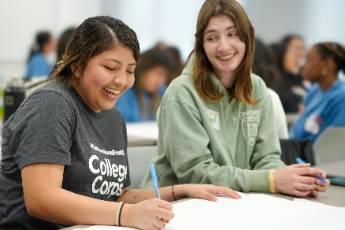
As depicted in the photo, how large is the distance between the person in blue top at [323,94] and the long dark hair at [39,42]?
3126 mm

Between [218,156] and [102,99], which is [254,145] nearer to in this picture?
[218,156]

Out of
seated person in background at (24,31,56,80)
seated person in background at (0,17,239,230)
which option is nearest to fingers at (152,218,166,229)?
seated person in background at (0,17,239,230)

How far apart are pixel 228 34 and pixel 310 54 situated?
5.55 ft

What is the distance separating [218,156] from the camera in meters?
1.67

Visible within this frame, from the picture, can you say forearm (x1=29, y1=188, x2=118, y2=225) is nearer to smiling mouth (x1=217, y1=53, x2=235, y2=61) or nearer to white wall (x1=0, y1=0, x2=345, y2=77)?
smiling mouth (x1=217, y1=53, x2=235, y2=61)

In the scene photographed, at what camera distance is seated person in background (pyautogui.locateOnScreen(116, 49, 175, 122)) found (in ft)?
11.4

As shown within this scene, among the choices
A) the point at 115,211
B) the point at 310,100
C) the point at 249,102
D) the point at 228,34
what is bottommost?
the point at 310,100

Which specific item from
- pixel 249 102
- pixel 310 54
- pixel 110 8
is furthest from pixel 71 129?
pixel 110 8

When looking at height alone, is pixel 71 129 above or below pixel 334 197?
above

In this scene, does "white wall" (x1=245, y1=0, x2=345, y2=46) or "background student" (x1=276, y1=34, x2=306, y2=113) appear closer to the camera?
"background student" (x1=276, y1=34, x2=306, y2=113)

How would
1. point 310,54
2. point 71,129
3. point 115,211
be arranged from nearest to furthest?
1. point 115,211
2. point 71,129
3. point 310,54

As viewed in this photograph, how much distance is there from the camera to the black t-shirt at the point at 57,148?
116cm

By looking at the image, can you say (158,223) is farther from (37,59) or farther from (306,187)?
(37,59)

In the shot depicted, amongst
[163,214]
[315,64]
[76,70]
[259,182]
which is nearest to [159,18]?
[315,64]
